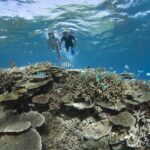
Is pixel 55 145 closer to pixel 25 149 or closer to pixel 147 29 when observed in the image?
pixel 25 149

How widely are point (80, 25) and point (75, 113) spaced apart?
28289 mm

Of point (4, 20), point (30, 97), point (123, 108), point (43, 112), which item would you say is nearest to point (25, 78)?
point (30, 97)

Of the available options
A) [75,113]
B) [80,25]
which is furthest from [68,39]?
[80,25]

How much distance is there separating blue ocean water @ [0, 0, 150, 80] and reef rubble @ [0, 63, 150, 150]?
1427cm

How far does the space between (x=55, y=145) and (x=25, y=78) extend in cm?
234

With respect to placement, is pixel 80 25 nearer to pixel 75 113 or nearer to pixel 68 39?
pixel 68 39

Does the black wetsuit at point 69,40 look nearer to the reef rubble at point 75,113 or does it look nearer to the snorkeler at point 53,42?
the snorkeler at point 53,42

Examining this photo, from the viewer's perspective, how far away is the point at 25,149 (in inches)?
192

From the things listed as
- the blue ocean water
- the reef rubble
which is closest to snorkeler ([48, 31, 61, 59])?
the reef rubble

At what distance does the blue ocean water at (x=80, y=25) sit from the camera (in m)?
26.4

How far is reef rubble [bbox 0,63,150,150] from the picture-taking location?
18.4 ft

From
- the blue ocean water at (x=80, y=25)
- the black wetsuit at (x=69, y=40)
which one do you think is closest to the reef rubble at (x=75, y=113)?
the black wetsuit at (x=69, y=40)

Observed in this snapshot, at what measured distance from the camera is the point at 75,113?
258 inches

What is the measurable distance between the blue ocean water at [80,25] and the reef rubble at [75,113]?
46.8ft
